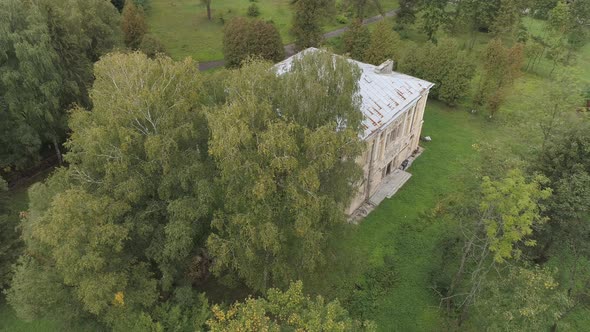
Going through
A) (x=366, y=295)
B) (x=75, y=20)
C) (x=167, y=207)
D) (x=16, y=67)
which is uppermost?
(x=75, y=20)

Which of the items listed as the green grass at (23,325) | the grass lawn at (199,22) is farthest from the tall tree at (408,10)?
the green grass at (23,325)

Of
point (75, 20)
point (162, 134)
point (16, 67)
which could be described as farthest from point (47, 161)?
point (162, 134)

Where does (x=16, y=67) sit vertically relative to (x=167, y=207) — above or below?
above

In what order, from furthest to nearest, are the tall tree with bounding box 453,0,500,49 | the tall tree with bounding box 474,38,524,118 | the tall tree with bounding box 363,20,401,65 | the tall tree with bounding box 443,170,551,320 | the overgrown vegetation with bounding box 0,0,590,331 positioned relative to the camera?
the tall tree with bounding box 453,0,500,49, the tall tree with bounding box 363,20,401,65, the tall tree with bounding box 474,38,524,118, the tall tree with bounding box 443,170,551,320, the overgrown vegetation with bounding box 0,0,590,331

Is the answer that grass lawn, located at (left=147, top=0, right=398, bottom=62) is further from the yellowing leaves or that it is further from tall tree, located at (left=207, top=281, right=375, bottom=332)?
tall tree, located at (left=207, top=281, right=375, bottom=332)

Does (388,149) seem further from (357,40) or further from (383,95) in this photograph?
(357,40)

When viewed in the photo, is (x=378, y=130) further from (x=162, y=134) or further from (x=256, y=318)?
(x=256, y=318)

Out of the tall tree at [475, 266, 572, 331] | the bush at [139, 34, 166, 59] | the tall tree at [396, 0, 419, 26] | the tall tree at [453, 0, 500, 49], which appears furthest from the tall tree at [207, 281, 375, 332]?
the tall tree at [396, 0, 419, 26]
